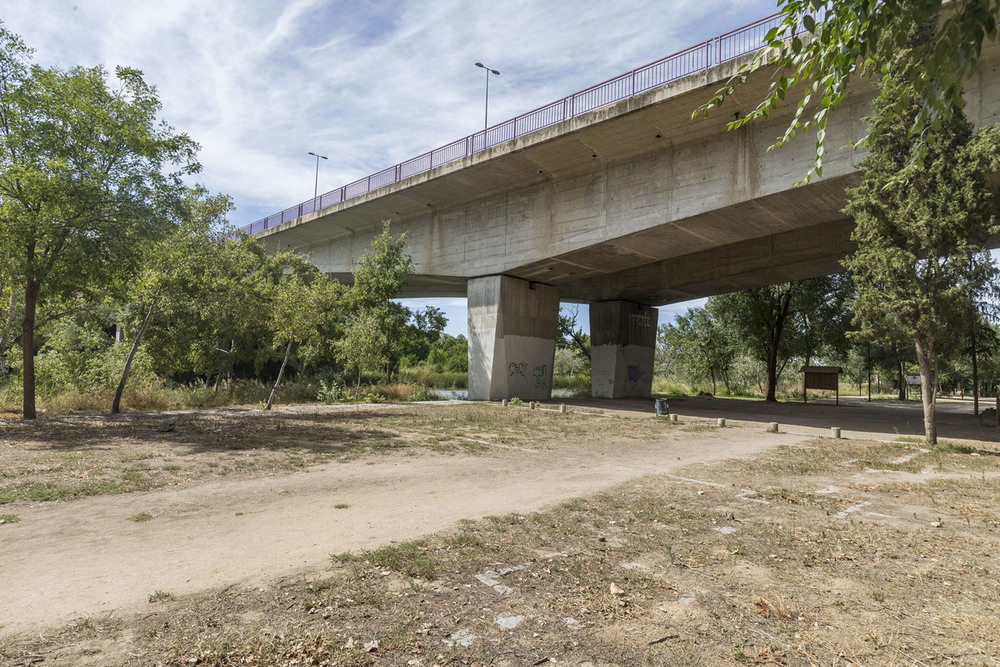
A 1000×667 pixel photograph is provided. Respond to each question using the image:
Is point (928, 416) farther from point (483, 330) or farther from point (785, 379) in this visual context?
point (785, 379)

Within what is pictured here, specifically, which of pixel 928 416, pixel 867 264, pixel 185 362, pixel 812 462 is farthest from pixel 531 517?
pixel 185 362

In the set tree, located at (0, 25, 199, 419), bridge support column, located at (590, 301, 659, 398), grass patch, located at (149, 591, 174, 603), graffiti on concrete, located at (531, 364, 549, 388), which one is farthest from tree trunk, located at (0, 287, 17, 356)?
bridge support column, located at (590, 301, 659, 398)

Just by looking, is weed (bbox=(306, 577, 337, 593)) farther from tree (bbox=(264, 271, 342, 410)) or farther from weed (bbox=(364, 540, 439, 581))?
tree (bbox=(264, 271, 342, 410))

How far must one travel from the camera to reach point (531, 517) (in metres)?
6.04

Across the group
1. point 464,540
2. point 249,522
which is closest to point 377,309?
point 249,522

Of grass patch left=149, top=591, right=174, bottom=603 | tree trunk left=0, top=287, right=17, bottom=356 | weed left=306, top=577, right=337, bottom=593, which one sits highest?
tree trunk left=0, top=287, right=17, bottom=356

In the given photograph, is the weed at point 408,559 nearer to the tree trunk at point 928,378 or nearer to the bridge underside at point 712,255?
the tree trunk at point 928,378

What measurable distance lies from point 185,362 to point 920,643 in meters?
24.6

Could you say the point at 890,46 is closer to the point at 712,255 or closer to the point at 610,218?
the point at 610,218

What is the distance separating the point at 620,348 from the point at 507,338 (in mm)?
10041

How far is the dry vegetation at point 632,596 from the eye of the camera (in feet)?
10.2

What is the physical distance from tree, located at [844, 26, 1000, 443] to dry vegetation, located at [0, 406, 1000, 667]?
6.76 m

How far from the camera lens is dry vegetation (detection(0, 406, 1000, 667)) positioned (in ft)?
10.2

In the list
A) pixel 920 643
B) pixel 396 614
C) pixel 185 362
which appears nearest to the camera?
pixel 920 643
